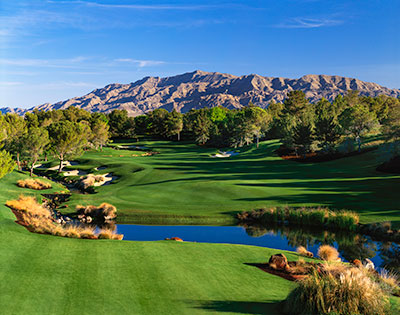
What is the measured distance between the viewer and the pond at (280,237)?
20.9 meters

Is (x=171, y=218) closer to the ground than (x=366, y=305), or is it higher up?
closer to the ground

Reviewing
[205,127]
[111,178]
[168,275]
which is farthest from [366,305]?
[205,127]

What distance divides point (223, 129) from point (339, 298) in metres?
111

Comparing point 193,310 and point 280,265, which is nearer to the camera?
point 193,310

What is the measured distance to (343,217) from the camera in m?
25.9

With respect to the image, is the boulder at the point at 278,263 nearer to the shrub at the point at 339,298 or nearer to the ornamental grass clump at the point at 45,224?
the shrub at the point at 339,298

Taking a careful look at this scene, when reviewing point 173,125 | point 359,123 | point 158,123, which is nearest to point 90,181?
point 359,123

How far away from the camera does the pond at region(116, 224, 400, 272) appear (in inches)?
821

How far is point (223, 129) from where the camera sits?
11869cm

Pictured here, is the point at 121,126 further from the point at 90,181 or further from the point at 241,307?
the point at 241,307

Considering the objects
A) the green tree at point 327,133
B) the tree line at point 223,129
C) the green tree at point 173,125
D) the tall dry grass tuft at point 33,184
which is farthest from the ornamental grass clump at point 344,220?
the green tree at point 173,125

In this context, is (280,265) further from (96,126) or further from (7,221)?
(96,126)

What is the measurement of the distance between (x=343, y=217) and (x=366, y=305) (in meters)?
18.9

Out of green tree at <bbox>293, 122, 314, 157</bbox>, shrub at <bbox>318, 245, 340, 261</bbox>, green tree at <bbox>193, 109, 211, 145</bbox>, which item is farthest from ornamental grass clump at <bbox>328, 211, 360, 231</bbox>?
green tree at <bbox>193, 109, 211, 145</bbox>
